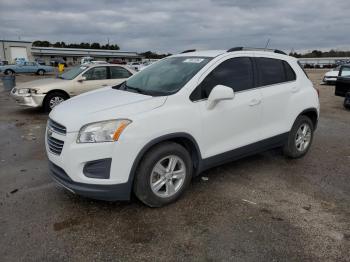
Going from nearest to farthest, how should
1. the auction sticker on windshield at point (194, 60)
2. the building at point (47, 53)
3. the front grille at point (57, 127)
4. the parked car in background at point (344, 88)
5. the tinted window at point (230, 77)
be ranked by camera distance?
1. the front grille at point (57, 127)
2. the tinted window at point (230, 77)
3. the auction sticker on windshield at point (194, 60)
4. the parked car in background at point (344, 88)
5. the building at point (47, 53)

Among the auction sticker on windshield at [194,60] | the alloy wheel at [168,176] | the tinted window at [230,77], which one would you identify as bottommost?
the alloy wheel at [168,176]

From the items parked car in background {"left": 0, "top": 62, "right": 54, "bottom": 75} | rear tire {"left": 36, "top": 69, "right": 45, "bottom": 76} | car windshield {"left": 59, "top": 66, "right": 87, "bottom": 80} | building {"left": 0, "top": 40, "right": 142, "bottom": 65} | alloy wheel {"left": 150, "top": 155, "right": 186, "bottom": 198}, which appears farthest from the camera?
building {"left": 0, "top": 40, "right": 142, "bottom": 65}

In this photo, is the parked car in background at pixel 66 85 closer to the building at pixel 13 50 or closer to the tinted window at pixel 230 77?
the tinted window at pixel 230 77

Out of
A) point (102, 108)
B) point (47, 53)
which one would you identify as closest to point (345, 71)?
point (102, 108)

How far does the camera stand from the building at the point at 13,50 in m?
63.3

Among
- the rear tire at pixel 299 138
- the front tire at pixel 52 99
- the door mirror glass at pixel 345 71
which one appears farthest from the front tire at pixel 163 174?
Result: the door mirror glass at pixel 345 71

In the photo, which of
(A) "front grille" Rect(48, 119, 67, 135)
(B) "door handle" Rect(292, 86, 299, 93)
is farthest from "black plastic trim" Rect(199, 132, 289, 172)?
(A) "front grille" Rect(48, 119, 67, 135)

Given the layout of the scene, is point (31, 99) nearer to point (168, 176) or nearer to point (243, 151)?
point (168, 176)

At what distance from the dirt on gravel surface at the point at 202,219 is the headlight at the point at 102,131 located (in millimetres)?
921

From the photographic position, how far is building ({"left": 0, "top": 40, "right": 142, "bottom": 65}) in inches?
2534

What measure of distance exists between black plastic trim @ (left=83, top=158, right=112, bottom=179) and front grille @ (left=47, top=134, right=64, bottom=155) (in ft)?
1.33

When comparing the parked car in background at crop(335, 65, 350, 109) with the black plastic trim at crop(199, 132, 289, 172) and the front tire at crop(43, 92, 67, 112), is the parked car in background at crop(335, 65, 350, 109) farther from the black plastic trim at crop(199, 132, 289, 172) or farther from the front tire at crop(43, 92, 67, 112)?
the front tire at crop(43, 92, 67, 112)

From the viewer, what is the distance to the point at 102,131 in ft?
10.5

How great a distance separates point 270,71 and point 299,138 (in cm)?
135
